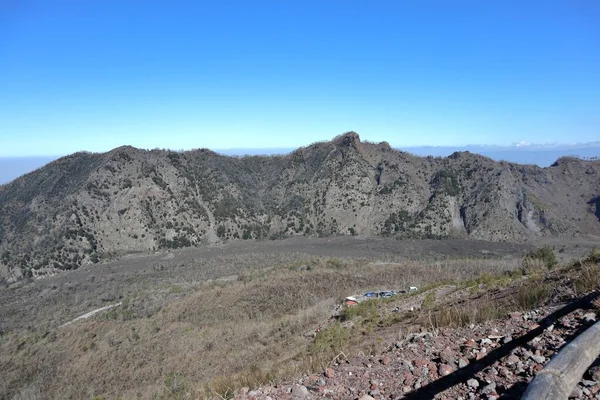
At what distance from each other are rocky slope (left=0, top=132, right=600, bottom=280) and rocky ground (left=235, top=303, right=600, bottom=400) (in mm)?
46405

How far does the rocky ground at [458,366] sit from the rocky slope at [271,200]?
46.4 metres

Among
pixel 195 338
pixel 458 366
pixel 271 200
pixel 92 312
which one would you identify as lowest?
pixel 92 312

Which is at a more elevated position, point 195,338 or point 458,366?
point 458,366

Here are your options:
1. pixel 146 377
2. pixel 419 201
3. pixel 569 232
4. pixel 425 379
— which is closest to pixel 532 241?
pixel 569 232

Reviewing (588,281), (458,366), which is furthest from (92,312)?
(588,281)

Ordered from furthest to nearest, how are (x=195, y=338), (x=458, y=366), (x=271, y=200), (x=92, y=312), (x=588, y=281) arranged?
(x=271, y=200) < (x=92, y=312) < (x=195, y=338) < (x=588, y=281) < (x=458, y=366)

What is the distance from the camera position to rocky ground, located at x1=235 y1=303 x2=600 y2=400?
14.5ft

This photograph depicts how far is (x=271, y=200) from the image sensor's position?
64.0 meters

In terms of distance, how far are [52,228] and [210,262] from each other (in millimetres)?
20267

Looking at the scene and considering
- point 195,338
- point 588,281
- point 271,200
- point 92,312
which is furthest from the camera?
point 271,200

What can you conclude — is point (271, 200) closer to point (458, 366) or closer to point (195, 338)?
point (195, 338)

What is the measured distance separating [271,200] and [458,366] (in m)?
59.2

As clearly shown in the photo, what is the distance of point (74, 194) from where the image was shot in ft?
171

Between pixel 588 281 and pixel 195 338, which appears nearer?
pixel 588 281
